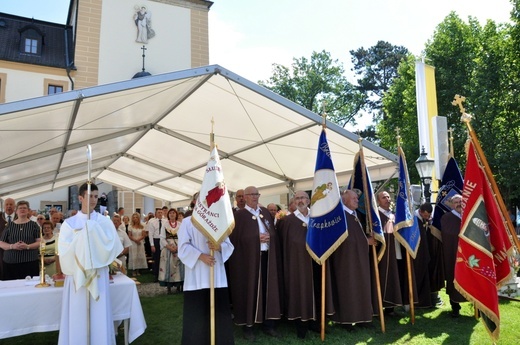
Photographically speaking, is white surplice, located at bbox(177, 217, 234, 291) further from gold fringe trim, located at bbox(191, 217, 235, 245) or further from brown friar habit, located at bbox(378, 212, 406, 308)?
brown friar habit, located at bbox(378, 212, 406, 308)

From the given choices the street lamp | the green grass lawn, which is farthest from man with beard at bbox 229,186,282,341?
the street lamp

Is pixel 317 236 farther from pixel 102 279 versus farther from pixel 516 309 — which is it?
pixel 516 309

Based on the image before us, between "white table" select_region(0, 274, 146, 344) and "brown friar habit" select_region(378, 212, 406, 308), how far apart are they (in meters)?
3.59

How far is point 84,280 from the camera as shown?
3975mm

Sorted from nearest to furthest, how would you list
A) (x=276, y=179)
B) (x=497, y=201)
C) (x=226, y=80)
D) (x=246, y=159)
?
(x=497, y=201) → (x=226, y=80) → (x=246, y=159) → (x=276, y=179)

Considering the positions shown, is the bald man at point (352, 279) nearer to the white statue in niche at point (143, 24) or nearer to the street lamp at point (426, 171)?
the street lamp at point (426, 171)

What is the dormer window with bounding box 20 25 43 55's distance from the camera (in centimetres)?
2386

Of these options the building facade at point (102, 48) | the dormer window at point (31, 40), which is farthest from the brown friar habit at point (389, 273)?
the dormer window at point (31, 40)

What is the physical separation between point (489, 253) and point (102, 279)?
13.3 ft

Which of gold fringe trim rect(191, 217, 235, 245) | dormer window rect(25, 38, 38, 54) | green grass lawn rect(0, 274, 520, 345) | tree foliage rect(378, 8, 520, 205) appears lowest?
green grass lawn rect(0, 274, 520, 345)

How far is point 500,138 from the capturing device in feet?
65.9

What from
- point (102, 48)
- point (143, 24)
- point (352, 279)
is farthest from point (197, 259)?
point (143, 24)

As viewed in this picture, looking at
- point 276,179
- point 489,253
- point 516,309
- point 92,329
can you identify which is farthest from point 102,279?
point 276,179

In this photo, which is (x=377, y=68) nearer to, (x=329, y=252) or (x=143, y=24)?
(x=143, y=24)
